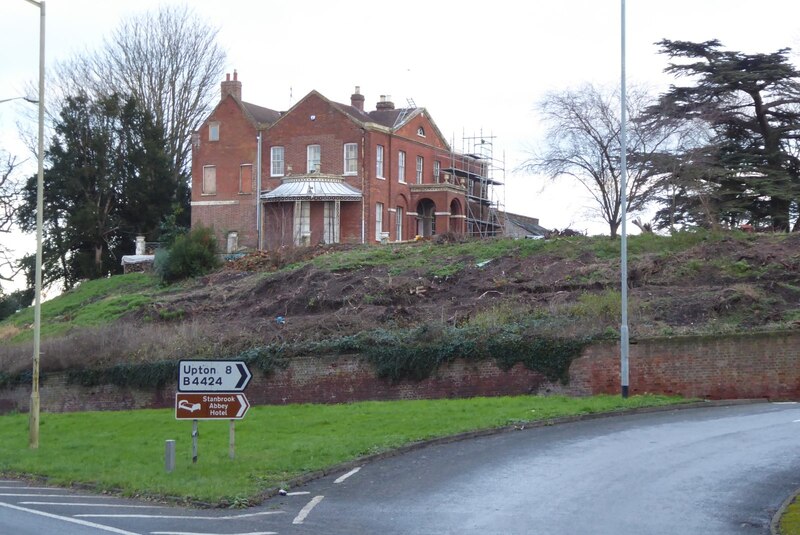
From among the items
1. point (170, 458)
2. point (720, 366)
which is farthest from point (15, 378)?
point (720, 366)

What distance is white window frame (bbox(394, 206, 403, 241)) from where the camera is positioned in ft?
208

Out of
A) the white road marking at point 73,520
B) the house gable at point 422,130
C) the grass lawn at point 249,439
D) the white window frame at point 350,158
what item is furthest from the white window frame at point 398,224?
the white road marking at point 73,520

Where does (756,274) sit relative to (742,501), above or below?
above

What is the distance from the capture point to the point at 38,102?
88.8 ft

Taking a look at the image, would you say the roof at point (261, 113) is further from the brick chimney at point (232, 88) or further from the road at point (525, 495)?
the road at point (525, 495)

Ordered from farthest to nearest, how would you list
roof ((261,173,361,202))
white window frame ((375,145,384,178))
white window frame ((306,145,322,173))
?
white window frame ((306,145,322,173)) → white window frame ((375,145,384,178)) → roof ((261,173,361,202))

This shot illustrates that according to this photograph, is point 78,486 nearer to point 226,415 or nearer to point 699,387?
point 226,415

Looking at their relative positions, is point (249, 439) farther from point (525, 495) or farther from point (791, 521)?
point (791, 521)

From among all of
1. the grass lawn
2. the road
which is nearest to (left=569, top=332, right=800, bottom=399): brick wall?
the grass lawn

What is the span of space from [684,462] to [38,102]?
1861cm

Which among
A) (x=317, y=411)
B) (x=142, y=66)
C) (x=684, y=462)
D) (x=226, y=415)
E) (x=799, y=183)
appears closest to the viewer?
(x=684, y=462)

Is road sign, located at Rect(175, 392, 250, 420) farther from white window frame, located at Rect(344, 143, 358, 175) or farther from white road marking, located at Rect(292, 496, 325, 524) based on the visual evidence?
white window frame, located at Rect(344, 143, 358, 175)

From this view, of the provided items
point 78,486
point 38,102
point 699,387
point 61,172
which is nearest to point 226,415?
point 78,486

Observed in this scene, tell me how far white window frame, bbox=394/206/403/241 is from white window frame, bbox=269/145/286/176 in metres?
7.49
